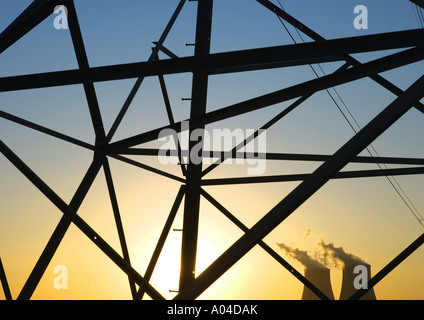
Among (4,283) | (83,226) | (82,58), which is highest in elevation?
(82,58)

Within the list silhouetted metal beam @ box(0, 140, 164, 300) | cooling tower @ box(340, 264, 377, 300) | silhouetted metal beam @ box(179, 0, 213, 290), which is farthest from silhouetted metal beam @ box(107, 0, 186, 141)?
cooling tower @ box(340, 264, 377, 300)

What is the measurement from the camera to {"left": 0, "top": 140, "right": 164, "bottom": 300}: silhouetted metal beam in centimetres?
671

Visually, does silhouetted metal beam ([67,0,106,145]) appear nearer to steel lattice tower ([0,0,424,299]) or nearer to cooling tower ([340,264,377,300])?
steel lattice tower ([0,0,424,299])

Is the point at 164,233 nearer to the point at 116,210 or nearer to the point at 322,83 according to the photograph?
the point at 116,210

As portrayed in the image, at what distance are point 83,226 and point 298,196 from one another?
331cm

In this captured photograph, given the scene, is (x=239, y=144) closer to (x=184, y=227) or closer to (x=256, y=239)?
(x=184, y=227)

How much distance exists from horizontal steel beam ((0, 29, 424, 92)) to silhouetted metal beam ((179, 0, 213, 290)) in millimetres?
3109

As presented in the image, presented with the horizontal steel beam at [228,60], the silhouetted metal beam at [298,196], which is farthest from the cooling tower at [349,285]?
the horizontal steel beam at [228,60]

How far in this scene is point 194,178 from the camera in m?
8.56

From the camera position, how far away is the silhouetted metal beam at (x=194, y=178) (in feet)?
26.9

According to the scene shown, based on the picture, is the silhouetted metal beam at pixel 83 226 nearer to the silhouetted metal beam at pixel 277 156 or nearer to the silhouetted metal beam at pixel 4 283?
the silhouetted metal beam at pixel 4 283

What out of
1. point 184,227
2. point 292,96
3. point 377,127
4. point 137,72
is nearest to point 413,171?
point 184,227

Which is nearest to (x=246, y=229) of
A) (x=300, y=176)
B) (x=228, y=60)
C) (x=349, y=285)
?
(x=300, y=176)
